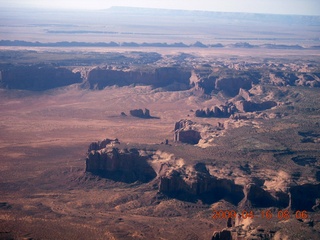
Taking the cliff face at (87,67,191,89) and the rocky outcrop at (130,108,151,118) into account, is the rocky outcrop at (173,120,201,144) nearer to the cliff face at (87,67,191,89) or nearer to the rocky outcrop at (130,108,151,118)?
the rocky outcrop at (130,108,151,118)

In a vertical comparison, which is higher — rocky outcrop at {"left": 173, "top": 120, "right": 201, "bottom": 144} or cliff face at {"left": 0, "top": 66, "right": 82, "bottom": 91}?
cliff face at {"left": 0, "top": 66, "right": 82, "bottom": 91}

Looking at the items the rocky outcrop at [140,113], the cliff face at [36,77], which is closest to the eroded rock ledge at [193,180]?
the rocky outcrop at [140,113]

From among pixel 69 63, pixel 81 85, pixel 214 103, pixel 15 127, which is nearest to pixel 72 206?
pixel 15 127

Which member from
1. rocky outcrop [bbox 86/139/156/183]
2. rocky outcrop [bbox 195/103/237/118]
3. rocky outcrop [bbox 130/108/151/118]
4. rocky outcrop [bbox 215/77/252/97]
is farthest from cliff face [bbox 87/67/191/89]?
rocky outcrop [bbox 86/139/156/183]

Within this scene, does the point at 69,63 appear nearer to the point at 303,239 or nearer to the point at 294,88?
the point at 294,88

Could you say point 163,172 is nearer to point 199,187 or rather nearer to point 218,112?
point 199,187

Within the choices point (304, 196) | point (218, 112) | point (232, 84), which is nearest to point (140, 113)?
point (218, 112)

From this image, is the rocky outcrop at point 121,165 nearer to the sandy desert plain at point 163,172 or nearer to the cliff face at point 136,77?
the sandy desert plain at point 163,172
